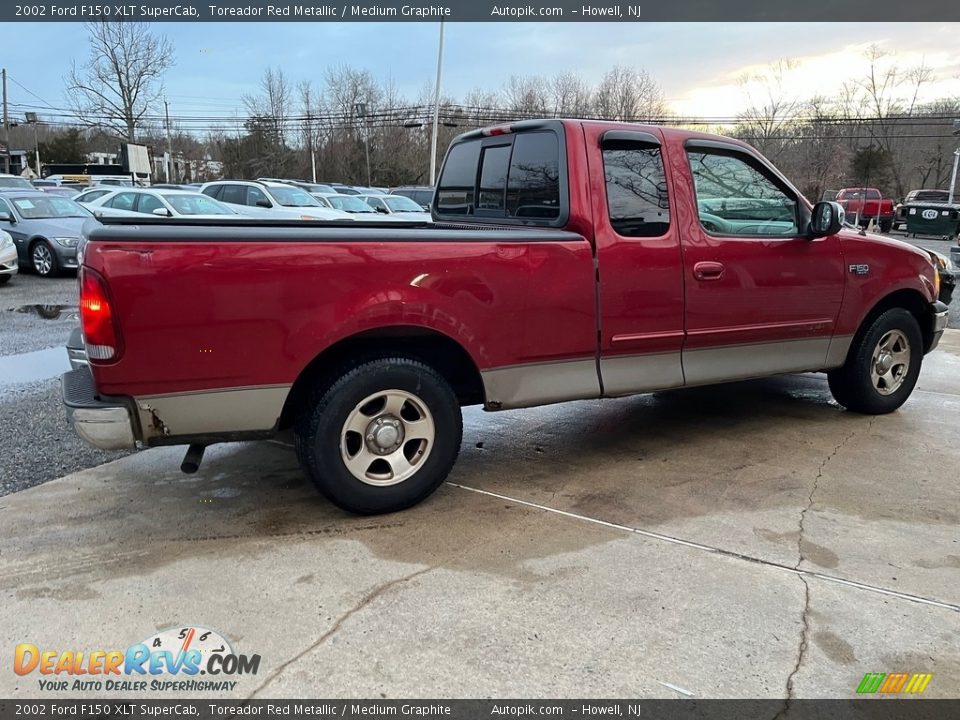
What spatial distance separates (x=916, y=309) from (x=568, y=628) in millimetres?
4348

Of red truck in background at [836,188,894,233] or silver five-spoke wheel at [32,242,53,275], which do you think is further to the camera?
red truck in background at [836,188,894,233]

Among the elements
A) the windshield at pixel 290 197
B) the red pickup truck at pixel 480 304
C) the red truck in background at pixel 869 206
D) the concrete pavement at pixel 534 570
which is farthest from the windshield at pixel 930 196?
the concrete pavement at pixel 534 570

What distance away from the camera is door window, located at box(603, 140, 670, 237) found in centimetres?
409

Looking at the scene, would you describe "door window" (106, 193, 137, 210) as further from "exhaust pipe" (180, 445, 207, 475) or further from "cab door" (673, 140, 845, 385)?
"cab door" (673, 140, 845, 385)

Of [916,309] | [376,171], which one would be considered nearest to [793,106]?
[376,171]

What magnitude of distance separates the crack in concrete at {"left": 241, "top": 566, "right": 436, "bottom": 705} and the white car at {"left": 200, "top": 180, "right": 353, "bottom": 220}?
49.7ft

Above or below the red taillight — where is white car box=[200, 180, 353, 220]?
above

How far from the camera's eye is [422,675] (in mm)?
2457

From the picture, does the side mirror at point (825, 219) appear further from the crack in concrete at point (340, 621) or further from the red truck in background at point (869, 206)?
the red truck in background at point (869, 206)

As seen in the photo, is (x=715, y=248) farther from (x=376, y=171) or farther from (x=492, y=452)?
(x=376, y=171)

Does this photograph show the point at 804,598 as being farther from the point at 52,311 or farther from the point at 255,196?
the point at 255,196

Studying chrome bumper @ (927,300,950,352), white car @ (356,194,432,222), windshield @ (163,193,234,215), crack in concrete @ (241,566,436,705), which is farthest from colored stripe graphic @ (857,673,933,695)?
white car @ (356,194,432,222)

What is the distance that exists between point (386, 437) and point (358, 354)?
0.43 meters

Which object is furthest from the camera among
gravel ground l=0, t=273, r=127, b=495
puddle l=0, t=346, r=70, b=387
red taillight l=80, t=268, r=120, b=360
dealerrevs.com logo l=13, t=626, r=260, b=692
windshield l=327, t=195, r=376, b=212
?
windshield l=327, t=195, r=376, b=212
